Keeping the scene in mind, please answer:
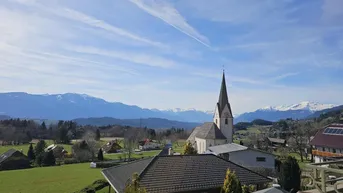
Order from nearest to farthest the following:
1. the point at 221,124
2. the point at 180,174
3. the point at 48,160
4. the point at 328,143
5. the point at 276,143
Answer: the point at 180,174 → the point at 328,143 → the point at 221,124 → the point at 48,160 → the point at 276,143

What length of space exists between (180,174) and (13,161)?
50.8 metres

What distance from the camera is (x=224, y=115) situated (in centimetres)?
5075

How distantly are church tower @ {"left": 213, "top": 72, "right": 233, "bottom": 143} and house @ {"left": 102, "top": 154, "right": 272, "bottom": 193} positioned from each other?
31196mm

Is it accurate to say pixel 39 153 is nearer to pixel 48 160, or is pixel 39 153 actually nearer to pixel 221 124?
pixel 48 160

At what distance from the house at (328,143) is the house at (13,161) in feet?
175

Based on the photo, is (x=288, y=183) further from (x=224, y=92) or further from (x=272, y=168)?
(x=224, y=92)

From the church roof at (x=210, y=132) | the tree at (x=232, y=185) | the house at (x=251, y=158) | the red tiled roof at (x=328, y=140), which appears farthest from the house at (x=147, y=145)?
the tree at (x=232, y=185)

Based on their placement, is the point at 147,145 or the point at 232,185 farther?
the point at 147,145

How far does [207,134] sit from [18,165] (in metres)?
36.8

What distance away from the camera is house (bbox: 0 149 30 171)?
5589 cm

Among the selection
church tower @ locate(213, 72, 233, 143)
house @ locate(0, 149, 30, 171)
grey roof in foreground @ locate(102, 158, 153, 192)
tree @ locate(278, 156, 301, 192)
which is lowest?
house @ locate(0, 149, 30, 171)

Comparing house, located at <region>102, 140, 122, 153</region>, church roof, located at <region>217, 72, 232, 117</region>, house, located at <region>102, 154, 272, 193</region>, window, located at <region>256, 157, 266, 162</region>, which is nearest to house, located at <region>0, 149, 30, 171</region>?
house, located at <region>102, 140, 122, 153</region>

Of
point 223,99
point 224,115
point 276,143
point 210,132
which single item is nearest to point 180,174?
point 210,132

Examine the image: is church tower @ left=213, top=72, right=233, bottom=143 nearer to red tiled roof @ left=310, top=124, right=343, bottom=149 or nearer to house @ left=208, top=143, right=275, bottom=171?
red tiled roof @ left=310, top=124, right=343, bottom=149
